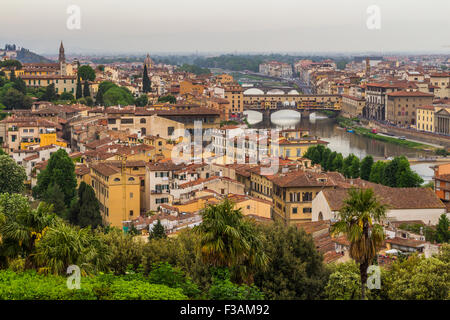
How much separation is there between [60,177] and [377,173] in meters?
6.35

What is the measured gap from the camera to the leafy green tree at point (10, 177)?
12312mm

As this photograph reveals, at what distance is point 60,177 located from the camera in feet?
41.4

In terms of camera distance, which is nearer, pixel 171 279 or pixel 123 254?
pixel 171 279

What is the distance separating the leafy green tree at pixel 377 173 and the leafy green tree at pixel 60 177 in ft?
19.6

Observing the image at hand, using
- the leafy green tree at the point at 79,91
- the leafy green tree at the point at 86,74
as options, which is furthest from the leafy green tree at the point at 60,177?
the leafy green tree at the point at 86,74

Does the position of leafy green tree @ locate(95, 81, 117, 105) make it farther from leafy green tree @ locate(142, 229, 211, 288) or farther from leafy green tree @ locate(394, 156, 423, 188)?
leafy green tree @ locate(142, 229, 211, 288)

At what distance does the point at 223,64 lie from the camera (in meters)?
86.8

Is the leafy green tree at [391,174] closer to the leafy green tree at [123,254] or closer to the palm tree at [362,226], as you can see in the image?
the leafy green tree at [123,254]

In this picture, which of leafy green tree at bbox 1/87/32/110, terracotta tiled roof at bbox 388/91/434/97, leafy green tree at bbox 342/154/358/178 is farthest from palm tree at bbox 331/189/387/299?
terracotta tiled roof at bbox 388/91/434/97

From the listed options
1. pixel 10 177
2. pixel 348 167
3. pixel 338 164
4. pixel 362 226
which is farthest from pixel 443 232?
pixel 338 164

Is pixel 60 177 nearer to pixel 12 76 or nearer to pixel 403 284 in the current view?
pixel 403 284
